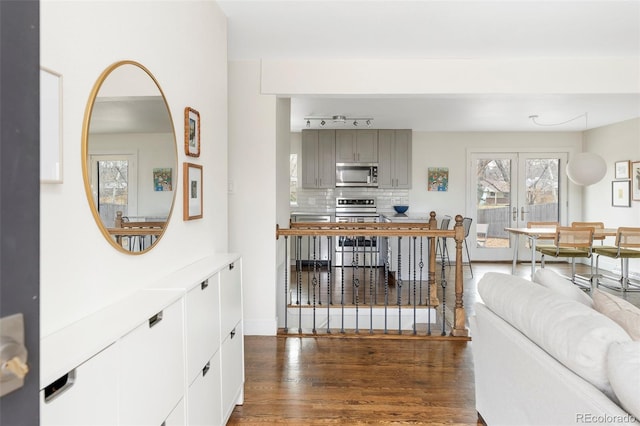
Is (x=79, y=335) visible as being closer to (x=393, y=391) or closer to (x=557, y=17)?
(x=393, y=391)

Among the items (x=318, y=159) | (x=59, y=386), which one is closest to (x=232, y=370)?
(x=59, y=386)

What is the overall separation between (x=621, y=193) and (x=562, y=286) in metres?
5.78

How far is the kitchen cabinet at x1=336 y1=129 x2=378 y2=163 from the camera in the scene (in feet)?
23.3

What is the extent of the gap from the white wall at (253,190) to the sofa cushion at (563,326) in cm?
216

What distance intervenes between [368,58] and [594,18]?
5.35 ft

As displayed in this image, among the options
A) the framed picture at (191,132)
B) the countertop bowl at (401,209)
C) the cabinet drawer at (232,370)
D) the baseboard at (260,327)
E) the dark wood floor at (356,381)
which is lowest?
the dark wood floor at (356,381)

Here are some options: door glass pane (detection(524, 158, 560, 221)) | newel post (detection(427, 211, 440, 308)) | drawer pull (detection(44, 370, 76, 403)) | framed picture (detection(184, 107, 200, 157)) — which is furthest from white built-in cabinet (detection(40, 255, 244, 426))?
door glass pane (detection(524, 158, 560, 221))

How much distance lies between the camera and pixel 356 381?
265 centimetres

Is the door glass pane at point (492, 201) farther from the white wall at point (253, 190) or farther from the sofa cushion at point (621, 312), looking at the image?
the sofa cushion at point (621, 312)

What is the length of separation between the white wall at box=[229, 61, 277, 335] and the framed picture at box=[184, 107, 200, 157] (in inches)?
55.7

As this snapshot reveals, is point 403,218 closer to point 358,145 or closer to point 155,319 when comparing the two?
point 358,145

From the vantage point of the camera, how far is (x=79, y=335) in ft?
3.36

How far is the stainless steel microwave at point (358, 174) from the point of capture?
712cm

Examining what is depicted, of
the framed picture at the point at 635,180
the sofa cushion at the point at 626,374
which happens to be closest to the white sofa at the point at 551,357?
the sofa cushion at the point at 626,374
